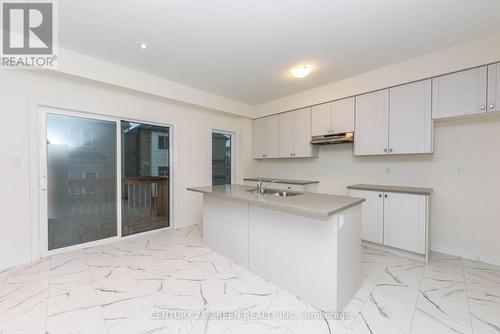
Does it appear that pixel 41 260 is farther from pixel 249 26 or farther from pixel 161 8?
pixel 249 26

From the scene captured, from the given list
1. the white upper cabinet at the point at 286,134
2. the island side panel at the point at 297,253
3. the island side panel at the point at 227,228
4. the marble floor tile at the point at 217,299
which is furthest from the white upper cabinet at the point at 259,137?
the marble floor tile at the point at 217,299

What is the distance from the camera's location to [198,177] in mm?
4500

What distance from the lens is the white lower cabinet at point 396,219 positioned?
2.75 metres

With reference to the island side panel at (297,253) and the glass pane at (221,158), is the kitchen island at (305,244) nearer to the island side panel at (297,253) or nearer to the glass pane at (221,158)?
the island side panel at (297,253)

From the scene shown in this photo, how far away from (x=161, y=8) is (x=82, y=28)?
97cm

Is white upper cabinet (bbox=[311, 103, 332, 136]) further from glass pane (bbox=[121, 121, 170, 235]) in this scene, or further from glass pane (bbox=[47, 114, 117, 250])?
glass pane (bbox=[47, 114, 117, 250])

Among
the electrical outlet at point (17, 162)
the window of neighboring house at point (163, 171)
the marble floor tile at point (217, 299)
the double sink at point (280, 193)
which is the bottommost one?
the marble floor tile at point (217, 299)

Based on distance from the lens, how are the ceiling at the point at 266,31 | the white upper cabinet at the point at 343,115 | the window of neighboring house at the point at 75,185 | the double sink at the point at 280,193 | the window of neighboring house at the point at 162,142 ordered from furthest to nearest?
the window of neighboring house at the point at 162,142
the white upper cabinet at the point at 343,115
the window of neighboring house at the point at 75,185
the double sink at the point at 280,193
the ceiling at the point at 266,31

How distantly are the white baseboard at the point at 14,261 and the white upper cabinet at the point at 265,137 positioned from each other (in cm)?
415

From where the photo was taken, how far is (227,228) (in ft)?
9.49

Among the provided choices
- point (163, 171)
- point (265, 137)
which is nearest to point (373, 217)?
point (265, 137)

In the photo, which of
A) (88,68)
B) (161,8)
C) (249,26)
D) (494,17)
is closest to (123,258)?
(88,68)

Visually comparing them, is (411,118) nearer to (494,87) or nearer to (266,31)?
(494,87)

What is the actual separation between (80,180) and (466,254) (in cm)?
540
